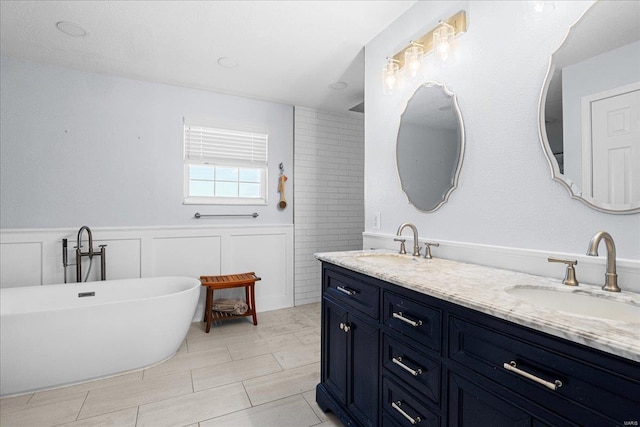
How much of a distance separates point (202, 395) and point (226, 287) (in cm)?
130

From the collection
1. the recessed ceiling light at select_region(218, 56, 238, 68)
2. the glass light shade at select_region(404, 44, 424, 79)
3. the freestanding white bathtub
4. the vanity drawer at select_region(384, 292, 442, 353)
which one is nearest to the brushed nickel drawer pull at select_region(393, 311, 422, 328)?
the vanity drawer at select_region(384, 292, 442, 353)

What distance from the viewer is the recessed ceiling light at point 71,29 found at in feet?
7.90

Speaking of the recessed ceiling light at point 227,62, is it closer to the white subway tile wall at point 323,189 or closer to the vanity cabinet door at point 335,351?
the white subway tile wall at point 323,189

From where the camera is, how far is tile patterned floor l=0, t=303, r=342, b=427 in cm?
193

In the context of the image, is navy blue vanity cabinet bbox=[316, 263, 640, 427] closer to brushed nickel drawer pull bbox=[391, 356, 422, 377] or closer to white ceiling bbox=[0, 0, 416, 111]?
brushed nickel drawer pull bbox=[391, 356, 422, 377]

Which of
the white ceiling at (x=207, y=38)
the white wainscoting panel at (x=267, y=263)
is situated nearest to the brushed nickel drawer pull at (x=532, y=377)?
the white ceiling at (x=207, y=38)

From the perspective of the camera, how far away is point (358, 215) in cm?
474

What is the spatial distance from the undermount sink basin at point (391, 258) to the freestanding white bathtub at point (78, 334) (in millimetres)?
1684

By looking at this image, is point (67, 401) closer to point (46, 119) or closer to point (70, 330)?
point (70, 330)

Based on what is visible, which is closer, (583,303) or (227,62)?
(583,303)

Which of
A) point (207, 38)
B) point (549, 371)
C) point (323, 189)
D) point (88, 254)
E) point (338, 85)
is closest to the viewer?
point (549, 371)

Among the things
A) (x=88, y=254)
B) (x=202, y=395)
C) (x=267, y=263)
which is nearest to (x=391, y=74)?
(x=202, y=395)

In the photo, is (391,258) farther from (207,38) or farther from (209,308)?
(207,38)

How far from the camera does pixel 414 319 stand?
4.21 feet
